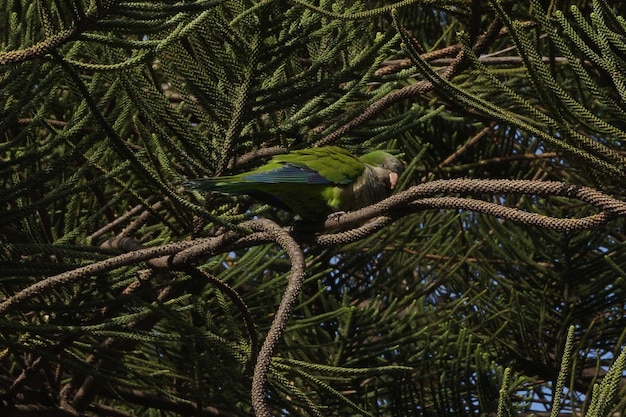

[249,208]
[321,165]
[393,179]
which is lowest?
[249,208]

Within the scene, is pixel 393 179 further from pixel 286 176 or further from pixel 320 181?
pixel 286 176

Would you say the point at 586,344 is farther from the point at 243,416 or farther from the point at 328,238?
the point at 328,238

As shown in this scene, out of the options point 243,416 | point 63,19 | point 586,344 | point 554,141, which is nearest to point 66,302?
Result: point 243,416

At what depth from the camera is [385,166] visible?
351 cm

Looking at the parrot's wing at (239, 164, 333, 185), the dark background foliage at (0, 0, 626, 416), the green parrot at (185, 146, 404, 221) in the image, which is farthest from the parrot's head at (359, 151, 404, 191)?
the parrot's wing at (239, 164, 333, 185)

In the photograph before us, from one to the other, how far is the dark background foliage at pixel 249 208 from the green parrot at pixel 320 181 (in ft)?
0.24

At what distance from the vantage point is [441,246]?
16.9 ft

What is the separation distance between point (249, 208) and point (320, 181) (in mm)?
673

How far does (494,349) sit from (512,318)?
0.65 ft

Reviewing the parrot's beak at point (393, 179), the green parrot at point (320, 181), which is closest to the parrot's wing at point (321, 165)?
the green parrot at point (320, 181)

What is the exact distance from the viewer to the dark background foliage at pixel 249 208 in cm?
213

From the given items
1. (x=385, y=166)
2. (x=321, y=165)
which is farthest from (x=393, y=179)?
(x=321, y=165)

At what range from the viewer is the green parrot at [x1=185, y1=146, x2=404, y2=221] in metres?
2.93

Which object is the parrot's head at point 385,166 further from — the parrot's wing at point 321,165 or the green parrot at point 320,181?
the parrot's wing at point 321,165
